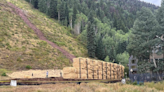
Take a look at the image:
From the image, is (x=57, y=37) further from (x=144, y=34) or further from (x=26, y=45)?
(x=144, y=34)

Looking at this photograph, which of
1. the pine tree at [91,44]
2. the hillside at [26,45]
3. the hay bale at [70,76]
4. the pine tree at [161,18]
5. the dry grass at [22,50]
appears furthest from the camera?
the pine tree at [91,44]

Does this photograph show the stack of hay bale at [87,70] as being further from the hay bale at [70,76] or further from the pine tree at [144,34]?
the pine tree at [144,34]

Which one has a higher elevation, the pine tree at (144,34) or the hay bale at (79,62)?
the pine tree at (144,34)

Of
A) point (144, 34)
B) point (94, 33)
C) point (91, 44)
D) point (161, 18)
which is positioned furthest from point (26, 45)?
point (161, 18)

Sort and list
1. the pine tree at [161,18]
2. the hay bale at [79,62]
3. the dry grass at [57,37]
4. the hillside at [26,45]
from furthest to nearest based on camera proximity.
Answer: the dry grass at [57,37] → the hillside at [26,45] → the pine tree at [161,18] → the hay bale at [79,62]

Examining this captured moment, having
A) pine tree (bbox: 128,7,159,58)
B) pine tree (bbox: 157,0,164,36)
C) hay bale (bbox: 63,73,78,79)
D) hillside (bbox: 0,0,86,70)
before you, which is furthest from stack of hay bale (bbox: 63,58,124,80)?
hillside (bbox: 0,0,86,70)

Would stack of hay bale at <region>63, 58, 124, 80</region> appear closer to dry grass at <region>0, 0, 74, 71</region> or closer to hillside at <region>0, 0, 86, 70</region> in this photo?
dry grass at <region>0, 0, 74, 71</region>

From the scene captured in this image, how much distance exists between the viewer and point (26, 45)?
146ft

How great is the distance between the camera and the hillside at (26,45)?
36.4 meters

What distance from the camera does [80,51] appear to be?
193 feet

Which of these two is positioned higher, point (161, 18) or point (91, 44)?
point (161, 18)

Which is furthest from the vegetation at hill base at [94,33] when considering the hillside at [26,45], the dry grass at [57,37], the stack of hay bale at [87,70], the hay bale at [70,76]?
A: the hay bale at [70,76]

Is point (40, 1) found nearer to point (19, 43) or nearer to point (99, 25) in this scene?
point (99, 25)

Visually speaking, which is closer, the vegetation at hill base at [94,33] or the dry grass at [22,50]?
the vegetation at hill base at [94,33]
